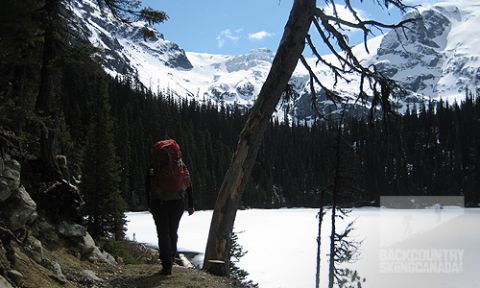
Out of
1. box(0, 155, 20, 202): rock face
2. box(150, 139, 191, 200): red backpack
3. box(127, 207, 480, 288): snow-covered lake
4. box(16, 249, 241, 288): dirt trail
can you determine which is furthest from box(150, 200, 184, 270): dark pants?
box(127, 207, 480, 288): snow-covered lake

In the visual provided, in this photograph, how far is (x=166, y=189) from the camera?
634cm

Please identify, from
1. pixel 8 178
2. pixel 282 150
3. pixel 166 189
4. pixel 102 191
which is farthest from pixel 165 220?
pixel 282 150

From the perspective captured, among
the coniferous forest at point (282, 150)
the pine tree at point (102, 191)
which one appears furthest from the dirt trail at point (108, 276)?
the coniferous forest at point (282, 150)

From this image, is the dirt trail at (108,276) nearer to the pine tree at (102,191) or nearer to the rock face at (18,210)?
the rock face at (18,210)

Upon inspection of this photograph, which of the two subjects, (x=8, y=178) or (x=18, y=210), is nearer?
(x=8, y=178)

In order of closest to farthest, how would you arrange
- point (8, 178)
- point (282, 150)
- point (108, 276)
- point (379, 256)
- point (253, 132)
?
point (8, 178), point (108, 276), point (253, 132), point (379, 256), point (282, 150)

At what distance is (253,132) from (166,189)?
1.82 meters

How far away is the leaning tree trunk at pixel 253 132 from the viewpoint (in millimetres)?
7488

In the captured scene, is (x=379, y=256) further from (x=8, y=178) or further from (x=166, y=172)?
(x=8, y=178)

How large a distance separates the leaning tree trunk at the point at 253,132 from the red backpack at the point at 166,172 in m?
1.28

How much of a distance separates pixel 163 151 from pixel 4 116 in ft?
6.93

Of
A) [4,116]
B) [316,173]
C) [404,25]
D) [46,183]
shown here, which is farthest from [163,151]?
[316,173]

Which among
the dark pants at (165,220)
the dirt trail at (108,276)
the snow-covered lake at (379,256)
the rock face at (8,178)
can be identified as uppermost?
the rock face at (8,178)

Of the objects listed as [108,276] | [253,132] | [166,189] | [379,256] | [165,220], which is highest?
[253,132]
